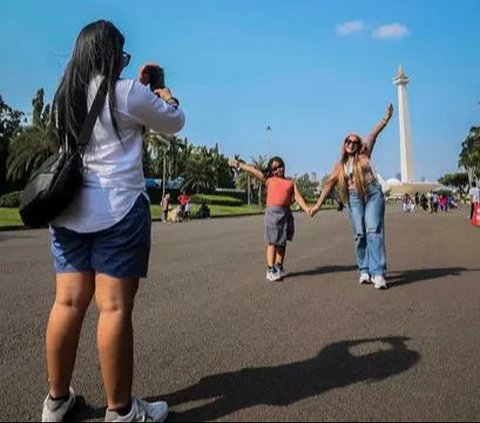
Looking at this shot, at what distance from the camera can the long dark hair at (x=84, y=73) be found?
2.97 m

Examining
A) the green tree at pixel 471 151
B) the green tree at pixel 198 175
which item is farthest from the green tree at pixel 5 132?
the green tree at pixel 471 151

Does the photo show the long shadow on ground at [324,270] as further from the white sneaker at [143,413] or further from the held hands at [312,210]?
the white sneaker at [143,413]

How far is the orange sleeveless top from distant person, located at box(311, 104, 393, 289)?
0.90m

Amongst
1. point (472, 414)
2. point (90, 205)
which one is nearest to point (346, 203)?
point (472, 414)

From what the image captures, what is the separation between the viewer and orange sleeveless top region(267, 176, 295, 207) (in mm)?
8734

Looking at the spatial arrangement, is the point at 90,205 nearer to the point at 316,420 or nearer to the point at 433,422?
the point at 316,420

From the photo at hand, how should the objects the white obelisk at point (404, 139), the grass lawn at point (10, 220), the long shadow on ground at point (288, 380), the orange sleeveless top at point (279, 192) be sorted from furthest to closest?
1. the white obelisk at point (404, 139)
2. the grass lawn at point (10, 220)
3. the orange sleeveless top at point (279, 192)
4. the long shadow on ground at point (288, 380)

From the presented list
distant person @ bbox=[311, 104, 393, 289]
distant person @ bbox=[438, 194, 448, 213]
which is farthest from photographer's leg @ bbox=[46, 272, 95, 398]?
distant person @ bbox=[438, 194, 448, 213]

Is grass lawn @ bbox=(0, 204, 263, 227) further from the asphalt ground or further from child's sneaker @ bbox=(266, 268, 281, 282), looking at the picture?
the asphalt ground

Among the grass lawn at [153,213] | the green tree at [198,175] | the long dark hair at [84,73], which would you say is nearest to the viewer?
the long dark hair at [84,73]

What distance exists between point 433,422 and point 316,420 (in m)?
0.59

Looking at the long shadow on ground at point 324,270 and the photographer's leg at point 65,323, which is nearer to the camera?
the photographer's leg at point 65,323

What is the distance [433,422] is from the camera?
301 cm

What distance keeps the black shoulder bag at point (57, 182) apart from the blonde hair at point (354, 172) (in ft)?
17.1
